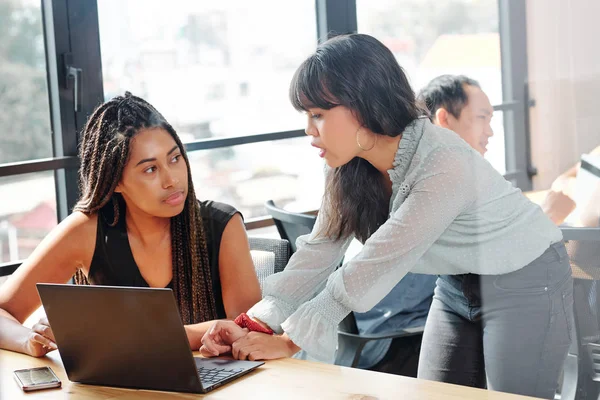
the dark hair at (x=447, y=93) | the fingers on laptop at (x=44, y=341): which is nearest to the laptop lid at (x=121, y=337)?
the fingers on laptop at (x=44, y=341)

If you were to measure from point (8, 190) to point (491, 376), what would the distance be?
1.87 m

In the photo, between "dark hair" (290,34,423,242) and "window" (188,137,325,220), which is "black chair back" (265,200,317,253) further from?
"window" (188,137,325,220)

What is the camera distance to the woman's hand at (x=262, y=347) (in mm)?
1514

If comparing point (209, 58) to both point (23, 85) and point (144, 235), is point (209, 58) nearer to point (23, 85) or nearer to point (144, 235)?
point (23, 85)

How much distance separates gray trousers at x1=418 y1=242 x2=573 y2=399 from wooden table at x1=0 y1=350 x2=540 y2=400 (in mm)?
327

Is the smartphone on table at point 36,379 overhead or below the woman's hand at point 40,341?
below

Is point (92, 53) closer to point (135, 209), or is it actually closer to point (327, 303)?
point (135, 209)

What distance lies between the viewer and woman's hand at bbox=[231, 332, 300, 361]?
151cm

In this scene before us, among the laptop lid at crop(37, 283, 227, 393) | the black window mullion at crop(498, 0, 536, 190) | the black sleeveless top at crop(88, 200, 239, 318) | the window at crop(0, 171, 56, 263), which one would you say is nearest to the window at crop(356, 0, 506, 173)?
the black window mullion at crop(498, 0, 536, 190)

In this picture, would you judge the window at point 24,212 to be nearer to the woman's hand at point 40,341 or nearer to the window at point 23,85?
the window at point 23,85

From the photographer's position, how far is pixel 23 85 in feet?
9.31

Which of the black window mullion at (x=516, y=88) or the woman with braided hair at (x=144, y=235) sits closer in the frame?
the black window mullion at (x=516, y=88)

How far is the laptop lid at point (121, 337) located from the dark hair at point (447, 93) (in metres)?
1.27

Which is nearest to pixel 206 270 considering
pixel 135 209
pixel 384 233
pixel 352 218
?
pixel 135 209
